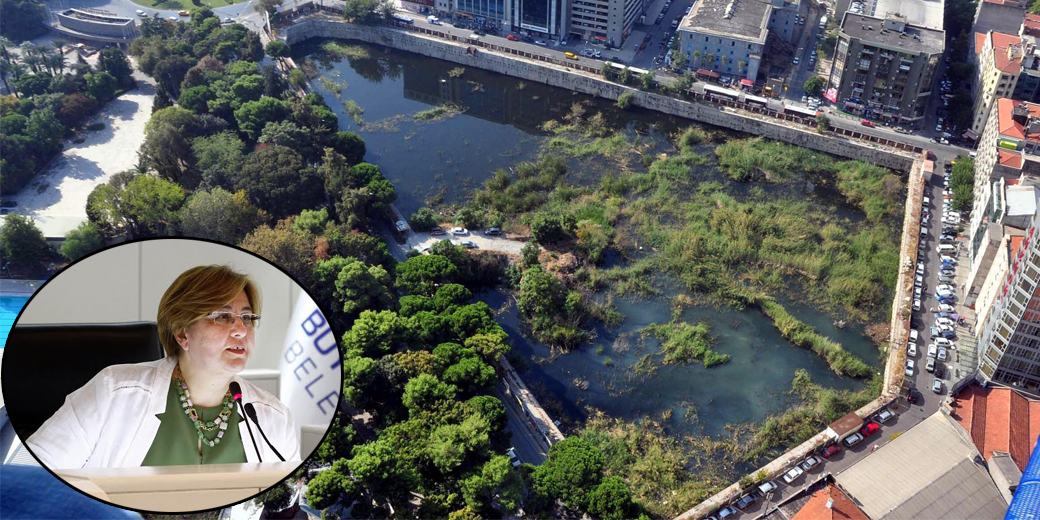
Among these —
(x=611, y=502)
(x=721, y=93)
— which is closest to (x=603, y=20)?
(x=721, y=93)

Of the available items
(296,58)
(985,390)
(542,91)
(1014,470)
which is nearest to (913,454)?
(1014,470)

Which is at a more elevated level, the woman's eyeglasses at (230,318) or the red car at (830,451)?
the woman's eyeglasses at (230,318)

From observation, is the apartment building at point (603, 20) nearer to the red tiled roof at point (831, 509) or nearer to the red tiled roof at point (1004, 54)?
the red tiled roof at point (1004, 54)

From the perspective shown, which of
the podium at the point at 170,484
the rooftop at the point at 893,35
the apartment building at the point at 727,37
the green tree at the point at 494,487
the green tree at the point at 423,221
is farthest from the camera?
the apartment building at the point at 727,37

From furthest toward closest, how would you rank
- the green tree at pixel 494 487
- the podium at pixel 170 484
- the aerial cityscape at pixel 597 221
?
the aerial cityscape at pixel 597 221 → the green tree at pixel 494 487 → the podium at pixel 170 484

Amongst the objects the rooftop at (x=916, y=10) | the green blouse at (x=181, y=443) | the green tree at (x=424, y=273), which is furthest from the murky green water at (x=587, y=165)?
the green blouse at (x=181, y=443)

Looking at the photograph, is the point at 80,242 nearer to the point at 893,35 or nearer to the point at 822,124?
the point at 822,124
